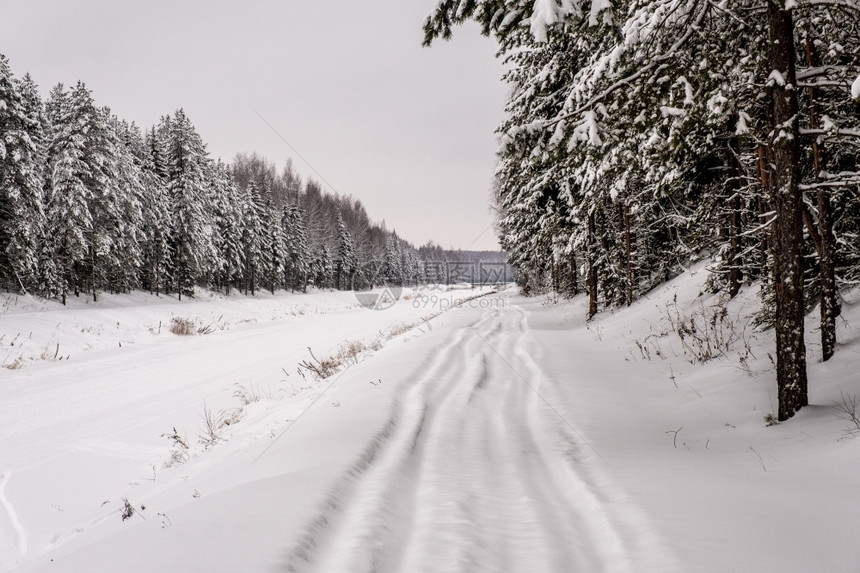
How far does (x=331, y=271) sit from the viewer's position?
6656 cm

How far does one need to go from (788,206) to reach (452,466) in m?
3.99

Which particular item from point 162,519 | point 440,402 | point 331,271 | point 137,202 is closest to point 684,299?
point 440,402

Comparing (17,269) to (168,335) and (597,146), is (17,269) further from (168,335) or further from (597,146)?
(597,146)

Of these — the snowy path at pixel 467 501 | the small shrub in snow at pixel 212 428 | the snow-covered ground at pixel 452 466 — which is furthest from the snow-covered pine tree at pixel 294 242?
the snowy path at pixel 467 501

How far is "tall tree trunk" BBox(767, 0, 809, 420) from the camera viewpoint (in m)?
3.98

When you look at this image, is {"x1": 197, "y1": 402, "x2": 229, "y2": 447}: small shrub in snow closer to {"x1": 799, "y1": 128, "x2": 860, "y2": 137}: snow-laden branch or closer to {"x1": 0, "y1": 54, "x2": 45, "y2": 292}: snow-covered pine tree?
{"x1": 799, "y1": 128, "x2": 860, "y2": 137}: snow-laden branch

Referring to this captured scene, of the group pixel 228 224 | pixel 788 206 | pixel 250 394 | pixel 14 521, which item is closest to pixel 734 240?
pixel 788 206

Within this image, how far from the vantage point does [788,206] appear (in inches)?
158

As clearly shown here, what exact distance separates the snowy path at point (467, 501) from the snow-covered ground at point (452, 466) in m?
0.02

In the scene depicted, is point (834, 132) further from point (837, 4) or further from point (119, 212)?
point (119, 212)

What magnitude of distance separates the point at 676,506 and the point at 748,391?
136 inches

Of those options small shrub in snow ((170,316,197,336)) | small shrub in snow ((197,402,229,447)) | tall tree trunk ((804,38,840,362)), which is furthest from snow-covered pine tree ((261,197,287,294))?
tall tree trunk ((804,38,840,362))

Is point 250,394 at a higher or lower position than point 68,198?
lower

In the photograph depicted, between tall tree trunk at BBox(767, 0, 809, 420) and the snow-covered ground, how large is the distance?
492 mm
